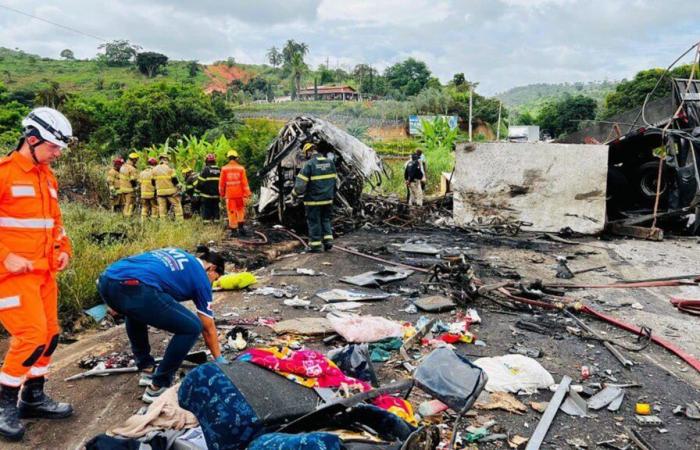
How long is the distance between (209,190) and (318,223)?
296 centimetres

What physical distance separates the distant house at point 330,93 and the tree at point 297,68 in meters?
1.26

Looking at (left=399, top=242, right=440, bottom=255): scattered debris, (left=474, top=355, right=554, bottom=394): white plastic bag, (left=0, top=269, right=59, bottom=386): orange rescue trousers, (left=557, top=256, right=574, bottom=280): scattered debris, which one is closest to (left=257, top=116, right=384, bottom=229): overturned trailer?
(left=399, top=242, right=440, bottom=255): scattered debris

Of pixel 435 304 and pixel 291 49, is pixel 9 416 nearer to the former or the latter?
pixel 435 304

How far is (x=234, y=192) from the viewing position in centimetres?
944

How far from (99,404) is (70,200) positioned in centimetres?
1084

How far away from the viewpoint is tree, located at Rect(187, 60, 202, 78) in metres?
69.6

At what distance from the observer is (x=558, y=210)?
10.0 m

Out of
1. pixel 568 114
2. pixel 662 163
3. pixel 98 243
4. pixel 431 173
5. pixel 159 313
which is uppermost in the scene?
pixel 568 114

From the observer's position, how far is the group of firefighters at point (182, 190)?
959 cm

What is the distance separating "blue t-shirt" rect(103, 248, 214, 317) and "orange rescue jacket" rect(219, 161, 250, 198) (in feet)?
20.6

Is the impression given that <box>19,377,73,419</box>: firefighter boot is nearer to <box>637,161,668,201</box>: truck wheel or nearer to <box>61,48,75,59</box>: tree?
<box>637,161,668,201</box>: truck wheel

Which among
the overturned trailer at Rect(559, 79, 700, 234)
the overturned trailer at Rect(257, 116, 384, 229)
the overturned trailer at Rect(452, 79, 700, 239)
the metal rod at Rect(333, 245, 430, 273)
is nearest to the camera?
the metal rod at Rect(333, 245, 430, 273)

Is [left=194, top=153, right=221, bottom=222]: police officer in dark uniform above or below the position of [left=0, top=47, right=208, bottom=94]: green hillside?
below

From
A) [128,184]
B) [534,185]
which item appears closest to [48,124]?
[128,184]
